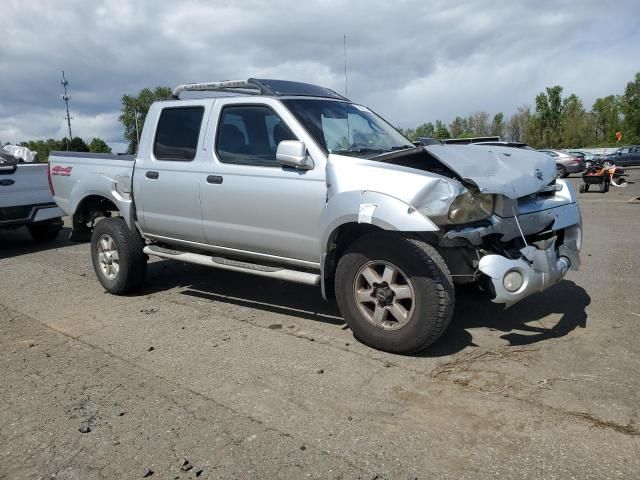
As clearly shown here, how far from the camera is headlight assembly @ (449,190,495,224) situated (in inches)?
148

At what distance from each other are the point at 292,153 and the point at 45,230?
24.9ft

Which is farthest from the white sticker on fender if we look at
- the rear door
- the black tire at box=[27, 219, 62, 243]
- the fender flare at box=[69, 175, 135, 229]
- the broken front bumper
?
the black tire at box=[27, 219, 62, 243]

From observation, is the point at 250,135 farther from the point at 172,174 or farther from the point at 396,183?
the point at 396,183

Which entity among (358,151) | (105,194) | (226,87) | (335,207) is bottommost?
(335,207)

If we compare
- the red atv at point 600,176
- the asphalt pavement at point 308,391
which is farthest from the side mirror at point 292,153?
the red atv at point 600,176

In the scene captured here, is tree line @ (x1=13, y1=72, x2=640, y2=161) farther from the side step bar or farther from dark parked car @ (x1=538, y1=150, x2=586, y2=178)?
the side step bar

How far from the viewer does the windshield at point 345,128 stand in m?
4.58

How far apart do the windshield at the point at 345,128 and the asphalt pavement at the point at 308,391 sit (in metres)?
1.56

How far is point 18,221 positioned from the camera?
8750 millimetres

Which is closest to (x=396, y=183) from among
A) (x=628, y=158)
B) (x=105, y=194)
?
(x=105, y=194)

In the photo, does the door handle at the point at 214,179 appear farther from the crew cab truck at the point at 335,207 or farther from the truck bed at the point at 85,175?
the truck bed at the point at 85,175

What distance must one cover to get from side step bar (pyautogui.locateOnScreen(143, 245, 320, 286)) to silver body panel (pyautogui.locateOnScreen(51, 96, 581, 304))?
87 millimetres

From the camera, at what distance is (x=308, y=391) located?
3.55 meters

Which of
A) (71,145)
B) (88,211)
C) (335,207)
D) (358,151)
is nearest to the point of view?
(335,207)
